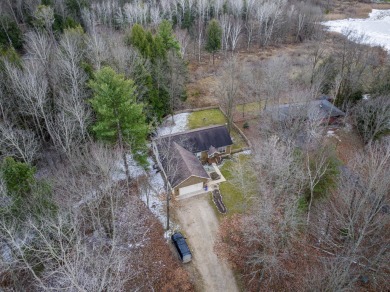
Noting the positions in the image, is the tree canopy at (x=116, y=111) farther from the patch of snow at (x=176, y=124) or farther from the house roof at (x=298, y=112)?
the house roof at (x=298, y=112)

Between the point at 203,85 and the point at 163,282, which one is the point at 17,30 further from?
the point at 163,282

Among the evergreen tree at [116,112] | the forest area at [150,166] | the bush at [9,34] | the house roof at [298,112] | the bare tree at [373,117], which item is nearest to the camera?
the forest area at [150,166]

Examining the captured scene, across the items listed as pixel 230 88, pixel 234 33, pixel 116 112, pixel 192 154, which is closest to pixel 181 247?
pixel 192 154

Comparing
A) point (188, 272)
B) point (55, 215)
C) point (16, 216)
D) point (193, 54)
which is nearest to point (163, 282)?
point (188, 272)

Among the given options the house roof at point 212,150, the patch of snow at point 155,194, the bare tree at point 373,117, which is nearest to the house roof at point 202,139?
the house roof at point 212,150

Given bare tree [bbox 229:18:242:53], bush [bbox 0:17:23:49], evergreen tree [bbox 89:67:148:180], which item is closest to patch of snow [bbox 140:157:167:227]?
evergreen tree [bbox 89:67:148:180]
